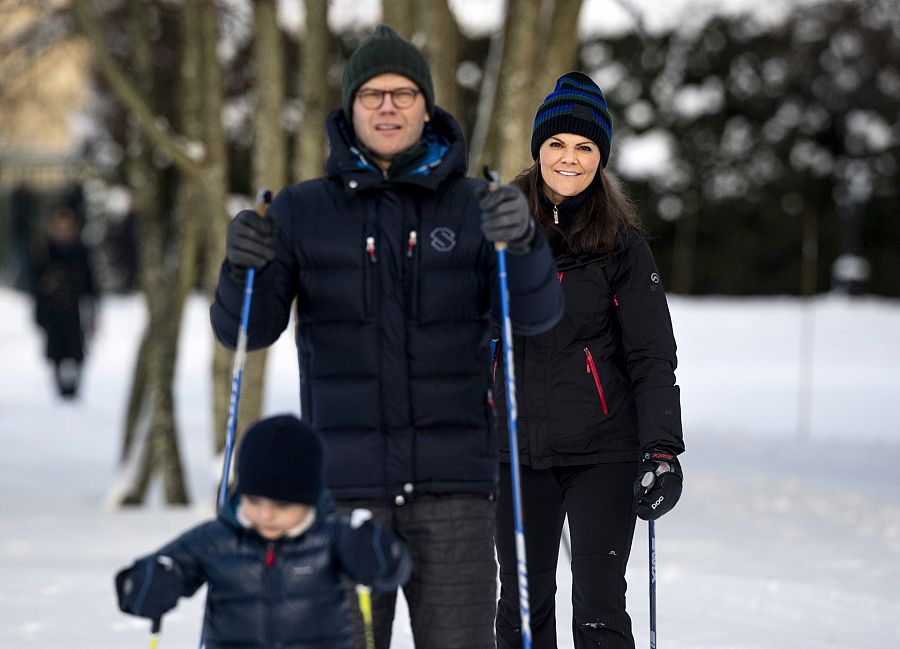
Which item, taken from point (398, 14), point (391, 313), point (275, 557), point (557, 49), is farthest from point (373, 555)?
point (557, 49)

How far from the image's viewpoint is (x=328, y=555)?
3014 millimetres

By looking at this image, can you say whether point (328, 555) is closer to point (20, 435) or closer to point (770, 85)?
point (20, 435)

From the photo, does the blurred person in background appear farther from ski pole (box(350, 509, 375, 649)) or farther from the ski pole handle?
ski pole (box(350, 509, 375, 649))

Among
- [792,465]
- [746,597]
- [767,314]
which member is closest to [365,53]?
[746,597]

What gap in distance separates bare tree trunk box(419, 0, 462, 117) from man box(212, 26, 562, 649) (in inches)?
179

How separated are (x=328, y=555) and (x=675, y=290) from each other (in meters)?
19.3

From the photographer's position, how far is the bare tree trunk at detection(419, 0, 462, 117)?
7.98 m

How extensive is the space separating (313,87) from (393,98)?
5.80 m

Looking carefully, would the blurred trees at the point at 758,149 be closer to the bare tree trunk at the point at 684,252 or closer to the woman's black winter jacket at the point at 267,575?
the bare tree trunk at the point at 684,252

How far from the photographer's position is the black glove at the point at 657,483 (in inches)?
154

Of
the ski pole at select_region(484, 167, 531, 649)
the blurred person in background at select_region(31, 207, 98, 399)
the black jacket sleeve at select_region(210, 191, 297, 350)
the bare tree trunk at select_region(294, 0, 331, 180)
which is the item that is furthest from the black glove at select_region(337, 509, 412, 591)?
the blurred person in background at select_region(31, 207, 98, 399)

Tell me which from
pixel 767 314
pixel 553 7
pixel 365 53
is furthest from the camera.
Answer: pixel 767 314

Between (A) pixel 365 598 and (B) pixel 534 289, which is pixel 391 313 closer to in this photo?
(B) pixel 534 289

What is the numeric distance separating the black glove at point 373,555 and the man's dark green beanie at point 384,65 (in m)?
0.99
